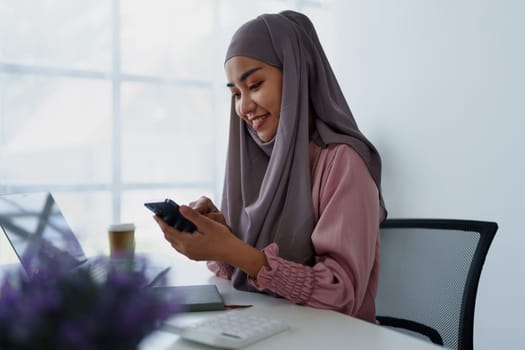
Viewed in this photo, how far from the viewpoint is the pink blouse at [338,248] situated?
1002 millimetres

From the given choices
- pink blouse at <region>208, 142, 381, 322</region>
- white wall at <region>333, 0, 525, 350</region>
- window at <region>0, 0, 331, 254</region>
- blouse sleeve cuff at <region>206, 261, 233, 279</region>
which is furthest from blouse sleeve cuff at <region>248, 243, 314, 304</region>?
→ window at <region>0, 0, 331, 254</region>

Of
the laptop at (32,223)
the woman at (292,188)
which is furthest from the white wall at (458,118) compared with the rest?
the laptop at (32,223)

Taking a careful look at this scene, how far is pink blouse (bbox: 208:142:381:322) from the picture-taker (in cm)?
100

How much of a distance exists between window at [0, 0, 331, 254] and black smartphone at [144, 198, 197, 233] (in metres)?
1.50

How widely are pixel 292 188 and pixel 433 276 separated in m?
0.42

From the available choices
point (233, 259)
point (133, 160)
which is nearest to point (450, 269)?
point (233, 259)

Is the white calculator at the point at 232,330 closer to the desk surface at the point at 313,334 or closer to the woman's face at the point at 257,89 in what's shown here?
the desk surface at the point at 313,334

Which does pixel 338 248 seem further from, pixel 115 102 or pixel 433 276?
pixel 115 102

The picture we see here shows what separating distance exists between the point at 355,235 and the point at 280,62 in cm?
50

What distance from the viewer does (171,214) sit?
101 centimetres

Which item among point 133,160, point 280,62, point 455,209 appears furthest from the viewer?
point 133,160

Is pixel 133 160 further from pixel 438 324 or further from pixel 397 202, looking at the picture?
pixel 438 324

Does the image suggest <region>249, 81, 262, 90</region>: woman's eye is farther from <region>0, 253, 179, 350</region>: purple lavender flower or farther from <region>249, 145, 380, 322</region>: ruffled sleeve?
<region>0, 253, 179, 350</region>: purple lavender flower

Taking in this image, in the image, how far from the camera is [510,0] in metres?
2.01
